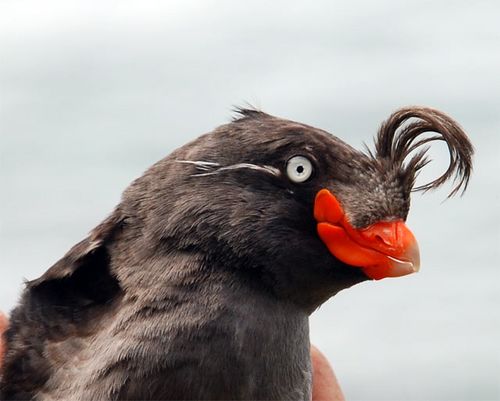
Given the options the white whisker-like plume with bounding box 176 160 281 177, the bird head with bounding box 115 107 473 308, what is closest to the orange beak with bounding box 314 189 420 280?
the bird head with bounding box 115 107 473 308

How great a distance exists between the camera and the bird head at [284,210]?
6859mm

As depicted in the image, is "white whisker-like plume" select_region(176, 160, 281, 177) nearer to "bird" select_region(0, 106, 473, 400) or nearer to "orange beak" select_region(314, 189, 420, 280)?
"bird" select_region(0, 106, 473, 400)

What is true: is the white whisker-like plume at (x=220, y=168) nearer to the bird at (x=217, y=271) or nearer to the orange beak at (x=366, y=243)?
the bird at (x=217, y=271)

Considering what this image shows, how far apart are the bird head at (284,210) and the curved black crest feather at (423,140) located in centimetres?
37

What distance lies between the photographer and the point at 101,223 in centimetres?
731

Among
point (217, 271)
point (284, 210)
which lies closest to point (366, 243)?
point (284, 210)

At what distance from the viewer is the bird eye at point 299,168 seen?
7035mm

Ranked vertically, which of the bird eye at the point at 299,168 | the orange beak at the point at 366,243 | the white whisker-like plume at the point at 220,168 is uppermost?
the white whisker-like plume at the point at 220,168

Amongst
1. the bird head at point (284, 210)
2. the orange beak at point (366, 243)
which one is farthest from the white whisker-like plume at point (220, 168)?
the orange beak at point (366, 243)

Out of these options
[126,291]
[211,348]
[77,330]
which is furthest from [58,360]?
[211,348]

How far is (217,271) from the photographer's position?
6832 millimetres

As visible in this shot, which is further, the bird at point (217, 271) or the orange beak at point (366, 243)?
the orange beak at point (366, 243)

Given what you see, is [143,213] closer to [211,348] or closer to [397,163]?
[211,348]

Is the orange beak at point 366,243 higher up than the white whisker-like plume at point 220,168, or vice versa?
the white whisker-like plume at point 220,168
